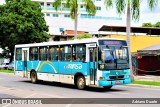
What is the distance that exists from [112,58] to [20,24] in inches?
1591

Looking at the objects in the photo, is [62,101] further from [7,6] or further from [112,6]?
[7,6]

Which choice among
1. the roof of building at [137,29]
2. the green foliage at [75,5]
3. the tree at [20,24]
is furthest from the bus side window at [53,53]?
the tree at [20,24]

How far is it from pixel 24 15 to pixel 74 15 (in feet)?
75.5

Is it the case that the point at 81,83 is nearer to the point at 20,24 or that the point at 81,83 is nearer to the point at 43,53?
the point at 43,53

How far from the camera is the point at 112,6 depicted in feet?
100

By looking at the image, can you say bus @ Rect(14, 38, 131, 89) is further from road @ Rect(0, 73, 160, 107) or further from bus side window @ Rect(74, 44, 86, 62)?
road @ Rect(0, 73, 160, 107)

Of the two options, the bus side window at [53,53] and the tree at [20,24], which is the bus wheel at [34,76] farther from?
the tree at [20,24]

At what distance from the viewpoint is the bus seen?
21016 mm

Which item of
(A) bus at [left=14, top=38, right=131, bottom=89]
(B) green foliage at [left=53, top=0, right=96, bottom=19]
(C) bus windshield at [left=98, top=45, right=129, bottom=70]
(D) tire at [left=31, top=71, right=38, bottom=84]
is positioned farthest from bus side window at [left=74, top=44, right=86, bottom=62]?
(B) green foliage at [left=53, top=0, right=96, bottom=19]

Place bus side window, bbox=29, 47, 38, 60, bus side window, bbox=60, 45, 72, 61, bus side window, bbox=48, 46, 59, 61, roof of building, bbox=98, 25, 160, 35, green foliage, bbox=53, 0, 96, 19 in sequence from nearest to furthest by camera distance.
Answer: bus side window, bbox=60, 45, 72, 61 < bus side window, bbox=48, 46, 59, 61 < bus side window, bbox=29, 47, 38, 60 < green foliage, bbox=53, 0, 96, 19 < roof of building, bbox=98, 25, 160, 35

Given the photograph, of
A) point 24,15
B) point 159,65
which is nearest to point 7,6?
point 24,15

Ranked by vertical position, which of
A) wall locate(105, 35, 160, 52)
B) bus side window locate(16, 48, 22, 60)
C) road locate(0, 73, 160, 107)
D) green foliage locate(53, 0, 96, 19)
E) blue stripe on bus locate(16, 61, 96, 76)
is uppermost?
green foliage locate(53, 0, 96, 19)

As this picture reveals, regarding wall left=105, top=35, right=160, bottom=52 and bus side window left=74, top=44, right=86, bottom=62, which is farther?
wall left=105, top=35, right=160, bottom=52

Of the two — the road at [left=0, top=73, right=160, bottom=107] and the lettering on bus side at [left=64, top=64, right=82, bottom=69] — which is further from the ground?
the lettering on bus side at [left=64, top=64, right=82, bottom=69]
